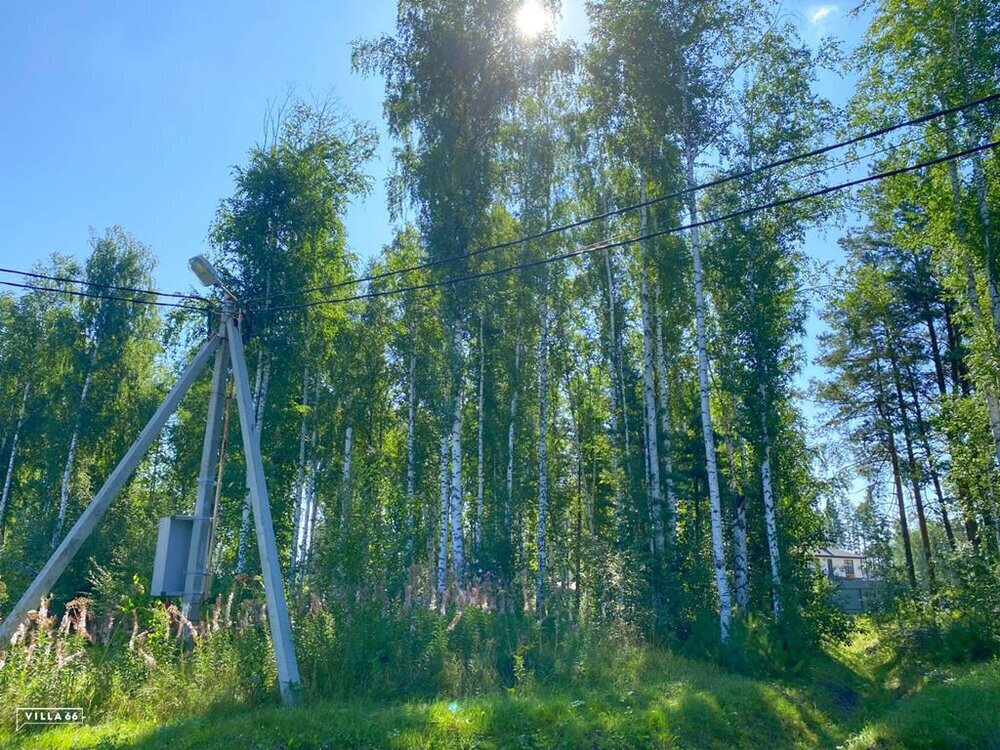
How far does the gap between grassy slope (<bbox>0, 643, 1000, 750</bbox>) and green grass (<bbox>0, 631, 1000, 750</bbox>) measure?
0.01 m

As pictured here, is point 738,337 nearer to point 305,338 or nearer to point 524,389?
point 524,389

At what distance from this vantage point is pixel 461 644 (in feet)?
30.2

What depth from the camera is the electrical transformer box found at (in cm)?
884

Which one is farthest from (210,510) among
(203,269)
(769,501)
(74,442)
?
(74,442)

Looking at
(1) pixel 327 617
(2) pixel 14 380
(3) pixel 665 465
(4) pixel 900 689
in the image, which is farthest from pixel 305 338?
(4) pixel 900 689

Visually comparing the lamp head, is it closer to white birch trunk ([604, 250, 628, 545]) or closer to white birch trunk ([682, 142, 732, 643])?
white birch trunk ([682, 142, 732, 643])

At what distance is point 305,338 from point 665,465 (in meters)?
10.9

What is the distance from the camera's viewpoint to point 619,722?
292 inches

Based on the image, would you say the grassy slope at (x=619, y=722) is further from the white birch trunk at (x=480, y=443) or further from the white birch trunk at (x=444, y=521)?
the white birch trunk at (x=480, y=443)

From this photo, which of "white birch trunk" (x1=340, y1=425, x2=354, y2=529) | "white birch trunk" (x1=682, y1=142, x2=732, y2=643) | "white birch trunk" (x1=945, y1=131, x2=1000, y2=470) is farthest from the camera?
"white birch trunk" (x1=340, y1=425, x2=354, y2=529)

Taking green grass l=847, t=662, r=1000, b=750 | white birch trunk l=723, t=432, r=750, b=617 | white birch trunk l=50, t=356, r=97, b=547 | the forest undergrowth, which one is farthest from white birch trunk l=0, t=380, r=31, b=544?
green grass l=847, t=662, r=1000, b=750

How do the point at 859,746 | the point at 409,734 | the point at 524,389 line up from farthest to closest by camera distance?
the point at 524,389 < the point at 859,746 < the point at 409,734

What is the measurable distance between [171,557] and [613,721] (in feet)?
19.6

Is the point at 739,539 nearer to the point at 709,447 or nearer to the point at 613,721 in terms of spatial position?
the point at 709,447
